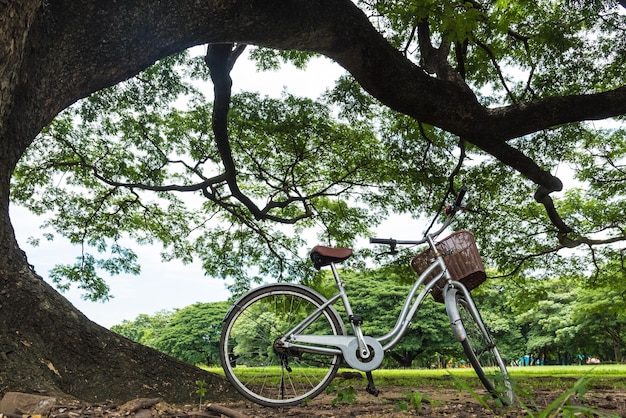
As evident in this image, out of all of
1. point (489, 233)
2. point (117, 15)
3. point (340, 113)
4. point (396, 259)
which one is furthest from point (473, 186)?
point (117, 15)

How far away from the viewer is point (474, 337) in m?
3.61

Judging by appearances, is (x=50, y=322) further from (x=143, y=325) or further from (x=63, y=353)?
(x=143, y=325)

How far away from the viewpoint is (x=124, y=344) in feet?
12.0

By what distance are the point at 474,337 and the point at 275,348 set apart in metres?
1.50

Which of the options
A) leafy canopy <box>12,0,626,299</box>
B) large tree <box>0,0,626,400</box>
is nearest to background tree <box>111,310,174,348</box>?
leafy canopy <box>12,0,626,299</box>

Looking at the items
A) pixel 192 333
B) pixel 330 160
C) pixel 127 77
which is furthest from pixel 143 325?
pixel 127 77

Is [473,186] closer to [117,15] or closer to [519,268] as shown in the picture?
[519,268]

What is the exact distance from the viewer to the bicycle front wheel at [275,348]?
320cm

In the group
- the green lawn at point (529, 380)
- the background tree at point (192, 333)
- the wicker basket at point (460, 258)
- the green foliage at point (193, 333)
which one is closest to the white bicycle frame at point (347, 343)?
the green lawn at point (529, 380)

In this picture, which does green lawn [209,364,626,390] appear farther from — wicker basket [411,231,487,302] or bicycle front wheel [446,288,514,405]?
wicker basket [411,231,487,302]

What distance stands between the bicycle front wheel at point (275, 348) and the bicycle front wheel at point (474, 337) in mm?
843

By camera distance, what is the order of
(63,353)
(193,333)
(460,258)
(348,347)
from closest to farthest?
(348,347) < (63,353) < (460,258) < (193,333)

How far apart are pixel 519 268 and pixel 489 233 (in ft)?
4.41

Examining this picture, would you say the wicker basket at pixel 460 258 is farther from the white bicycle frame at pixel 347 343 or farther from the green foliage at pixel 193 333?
the green foliage at pixel 193 333
